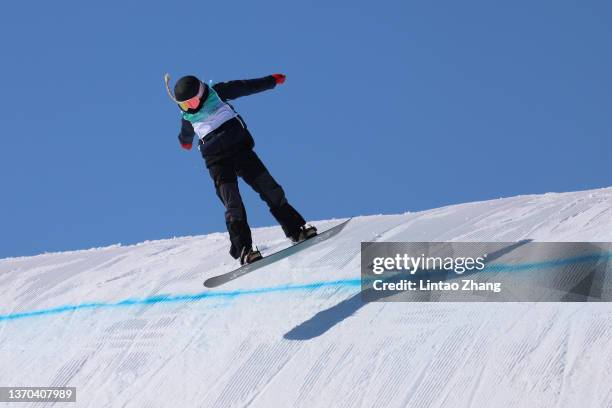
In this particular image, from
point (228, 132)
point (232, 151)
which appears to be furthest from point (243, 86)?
point (232, 151)

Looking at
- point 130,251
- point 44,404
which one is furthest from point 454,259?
point 130,251

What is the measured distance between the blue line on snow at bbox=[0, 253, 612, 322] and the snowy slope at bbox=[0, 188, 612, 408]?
0.07 ft

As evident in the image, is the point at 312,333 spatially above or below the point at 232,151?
below

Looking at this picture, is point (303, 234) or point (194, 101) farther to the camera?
point (303, 234)

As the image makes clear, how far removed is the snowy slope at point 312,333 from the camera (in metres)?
5.83

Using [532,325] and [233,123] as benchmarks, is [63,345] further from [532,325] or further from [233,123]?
[532,325]

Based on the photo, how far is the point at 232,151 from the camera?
26.8 feet

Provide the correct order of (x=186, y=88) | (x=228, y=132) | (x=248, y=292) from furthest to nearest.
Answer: (x=248, y=292)
(x=228, y=132)
(x=186, y=88)

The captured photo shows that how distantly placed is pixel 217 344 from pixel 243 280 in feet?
3.97

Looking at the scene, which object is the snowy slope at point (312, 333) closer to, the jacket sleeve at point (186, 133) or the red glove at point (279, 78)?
the jacket sleeve at point (186, 133)

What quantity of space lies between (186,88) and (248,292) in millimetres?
1731

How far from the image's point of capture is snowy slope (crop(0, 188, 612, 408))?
19.1 feet

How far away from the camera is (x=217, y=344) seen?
24.5 ft

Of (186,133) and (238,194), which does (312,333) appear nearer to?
(238,194)
